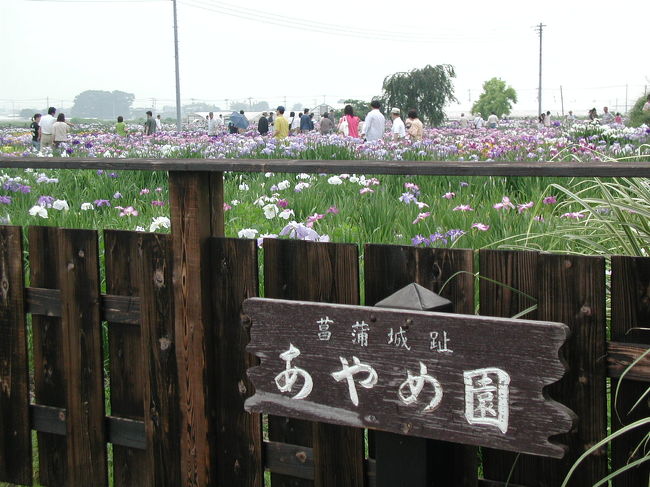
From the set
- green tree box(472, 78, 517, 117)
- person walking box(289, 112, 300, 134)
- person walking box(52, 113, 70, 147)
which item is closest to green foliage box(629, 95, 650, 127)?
person walking box(289, 112, 300, 134)

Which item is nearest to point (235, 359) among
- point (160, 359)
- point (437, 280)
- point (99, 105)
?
point (160, 359)

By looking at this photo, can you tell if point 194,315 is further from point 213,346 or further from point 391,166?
point 391,166

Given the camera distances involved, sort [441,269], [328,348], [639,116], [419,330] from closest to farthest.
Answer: [419,330] → [328,348] → [441,269] → [639,116]

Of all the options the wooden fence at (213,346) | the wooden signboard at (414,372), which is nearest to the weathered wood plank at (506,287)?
the wooden fence at (213,346)

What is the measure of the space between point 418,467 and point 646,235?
1.04 m

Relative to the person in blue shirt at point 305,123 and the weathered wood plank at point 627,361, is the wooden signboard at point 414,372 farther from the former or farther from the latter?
the person in blue shirt at point 305,123

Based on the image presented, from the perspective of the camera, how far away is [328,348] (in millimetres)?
1833

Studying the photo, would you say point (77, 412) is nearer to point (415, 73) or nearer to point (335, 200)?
point (335, 200)

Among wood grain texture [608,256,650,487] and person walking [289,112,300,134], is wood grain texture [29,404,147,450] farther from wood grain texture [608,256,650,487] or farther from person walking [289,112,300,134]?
person walking [289,112,300,134]

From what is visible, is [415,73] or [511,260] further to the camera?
[415,73]

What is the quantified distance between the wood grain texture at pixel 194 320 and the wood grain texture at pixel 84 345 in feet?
0.99

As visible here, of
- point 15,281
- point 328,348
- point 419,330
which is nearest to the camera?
point 419,330

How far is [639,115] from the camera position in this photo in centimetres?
2138

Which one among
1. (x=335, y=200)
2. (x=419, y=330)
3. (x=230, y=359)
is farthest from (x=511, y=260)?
(x=335, y=200)
